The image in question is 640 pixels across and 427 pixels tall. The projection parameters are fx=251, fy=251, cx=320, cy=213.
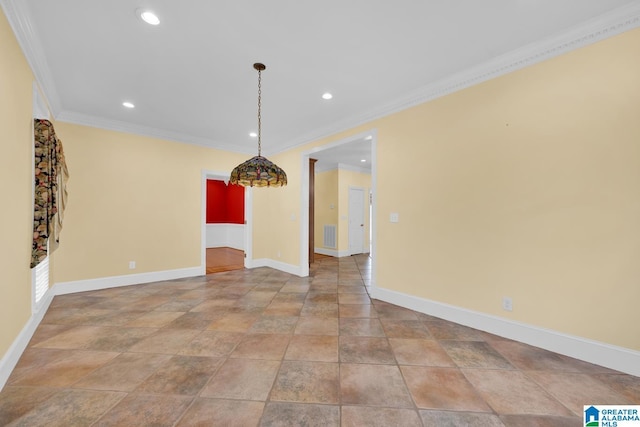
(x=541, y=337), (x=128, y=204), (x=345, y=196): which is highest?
(x=345, y=196)

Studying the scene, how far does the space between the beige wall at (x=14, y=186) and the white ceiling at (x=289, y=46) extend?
12.1 inches

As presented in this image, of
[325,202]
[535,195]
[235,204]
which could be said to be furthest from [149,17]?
[235,204]

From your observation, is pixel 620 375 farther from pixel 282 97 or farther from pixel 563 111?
pixel 282 97

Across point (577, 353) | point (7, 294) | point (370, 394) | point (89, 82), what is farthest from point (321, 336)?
point (89, 82)

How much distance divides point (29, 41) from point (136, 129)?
241cm

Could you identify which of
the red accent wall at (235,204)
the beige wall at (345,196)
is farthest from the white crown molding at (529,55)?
the red accent wall at (235,204)

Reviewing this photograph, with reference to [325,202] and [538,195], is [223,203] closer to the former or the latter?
[325,202]

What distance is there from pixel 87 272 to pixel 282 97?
4252 mm

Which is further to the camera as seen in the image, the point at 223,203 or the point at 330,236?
the point at 223,203

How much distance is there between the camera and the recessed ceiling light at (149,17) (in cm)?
202

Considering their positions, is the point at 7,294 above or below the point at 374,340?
above

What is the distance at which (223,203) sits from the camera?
9383 mm

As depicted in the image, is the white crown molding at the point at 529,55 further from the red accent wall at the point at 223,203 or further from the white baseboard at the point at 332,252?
the red accent wall at the point at 223,203

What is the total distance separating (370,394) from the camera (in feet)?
5.89
